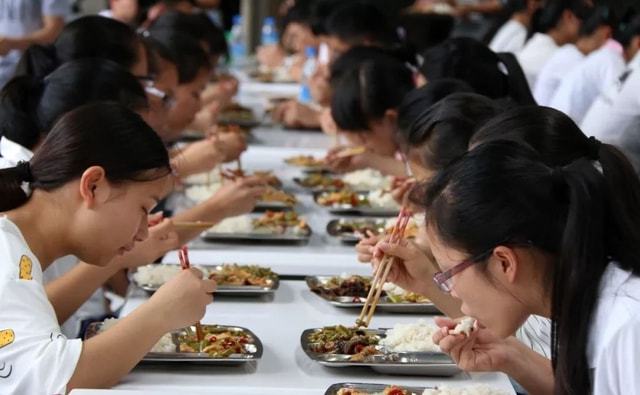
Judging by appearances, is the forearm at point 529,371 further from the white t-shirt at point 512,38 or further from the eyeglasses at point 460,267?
the white t-shirt at point 512,38

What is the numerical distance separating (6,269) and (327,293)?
33.2 inches

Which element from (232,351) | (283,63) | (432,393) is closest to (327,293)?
(232,351)

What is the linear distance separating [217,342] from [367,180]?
1.76 m

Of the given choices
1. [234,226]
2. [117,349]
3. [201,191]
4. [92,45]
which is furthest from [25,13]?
[117,349]

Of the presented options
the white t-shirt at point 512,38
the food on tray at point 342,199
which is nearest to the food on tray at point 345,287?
the food on tray at point 342,199

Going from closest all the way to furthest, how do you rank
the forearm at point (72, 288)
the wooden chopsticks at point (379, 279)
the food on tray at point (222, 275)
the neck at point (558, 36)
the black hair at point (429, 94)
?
the wooden chopsticks at point (379, 279) → the forearm at point (72, 288) → the food on tray at point (222, 275) → the black hair at point (429, 94) → the neck at point (558, 36)

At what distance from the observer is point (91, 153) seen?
190 centimetres

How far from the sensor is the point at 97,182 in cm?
189

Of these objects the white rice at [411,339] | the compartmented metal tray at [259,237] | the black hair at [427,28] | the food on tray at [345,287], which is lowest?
the black hair at [427,28]

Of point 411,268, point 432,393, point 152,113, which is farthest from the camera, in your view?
point 152,113

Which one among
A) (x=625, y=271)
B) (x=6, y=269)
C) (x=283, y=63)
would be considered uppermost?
(x=625, y=271)

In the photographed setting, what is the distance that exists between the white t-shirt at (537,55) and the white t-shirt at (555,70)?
0.87 ft

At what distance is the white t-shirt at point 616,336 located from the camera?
4.68 feet

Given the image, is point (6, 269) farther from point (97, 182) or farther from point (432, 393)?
point (432, 393)
